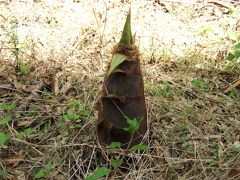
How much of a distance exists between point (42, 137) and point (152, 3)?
7.54 feet

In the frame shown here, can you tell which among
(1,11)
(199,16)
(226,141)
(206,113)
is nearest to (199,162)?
(226,141)

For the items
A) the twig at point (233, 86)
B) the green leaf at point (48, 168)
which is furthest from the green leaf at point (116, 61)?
the twig at point (233, 86)

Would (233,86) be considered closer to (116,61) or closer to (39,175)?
(116,61)

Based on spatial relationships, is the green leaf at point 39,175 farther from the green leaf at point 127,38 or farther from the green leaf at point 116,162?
the green leaf at point 127,38

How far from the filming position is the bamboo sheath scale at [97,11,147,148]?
81.4 inches

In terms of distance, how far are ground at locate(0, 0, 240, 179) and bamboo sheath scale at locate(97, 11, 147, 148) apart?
12cm

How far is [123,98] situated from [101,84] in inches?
34.9

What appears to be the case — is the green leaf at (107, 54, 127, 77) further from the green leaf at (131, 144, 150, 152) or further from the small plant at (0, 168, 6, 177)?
the small plant at (0, 168, 6, 177)

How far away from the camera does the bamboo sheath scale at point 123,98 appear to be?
207 cm

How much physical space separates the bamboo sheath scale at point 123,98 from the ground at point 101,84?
119mm

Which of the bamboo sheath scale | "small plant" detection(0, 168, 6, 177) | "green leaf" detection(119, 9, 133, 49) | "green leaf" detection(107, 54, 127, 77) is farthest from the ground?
"green leaf" detection(119, 9, 133, 49)

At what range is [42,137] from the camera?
99.3 inches

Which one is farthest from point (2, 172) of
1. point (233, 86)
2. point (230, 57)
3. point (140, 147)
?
point (230, 57)

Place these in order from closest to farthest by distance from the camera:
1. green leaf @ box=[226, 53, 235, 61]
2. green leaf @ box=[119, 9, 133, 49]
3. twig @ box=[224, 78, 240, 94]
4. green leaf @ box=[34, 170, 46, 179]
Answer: green leaf @ box=[119, 9, 133, 49], green leaf @ box=[34, 170, 46, 179], twig @ box=[224, 78, 240, 94], green leaf @ box=[226, 53, 235, 61]
